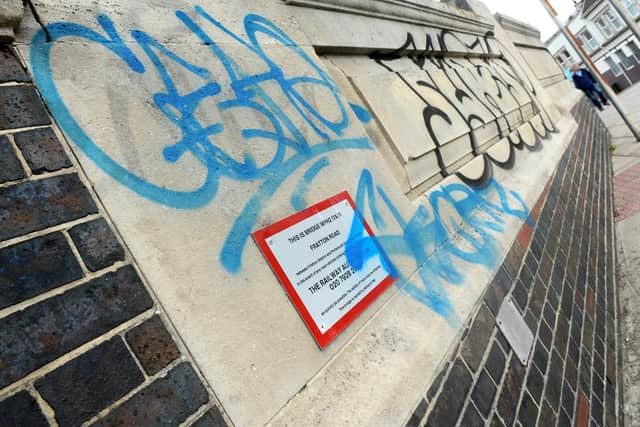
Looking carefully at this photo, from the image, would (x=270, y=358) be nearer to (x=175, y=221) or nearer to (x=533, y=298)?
(x=175, y=221)

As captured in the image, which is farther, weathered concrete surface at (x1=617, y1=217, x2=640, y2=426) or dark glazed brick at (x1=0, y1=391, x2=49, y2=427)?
weathered concrete surface at (x1=617, y1=217, x2=640, y2=426)

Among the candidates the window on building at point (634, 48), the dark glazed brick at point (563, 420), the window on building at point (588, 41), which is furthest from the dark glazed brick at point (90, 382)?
the window on building at point (588, 41)

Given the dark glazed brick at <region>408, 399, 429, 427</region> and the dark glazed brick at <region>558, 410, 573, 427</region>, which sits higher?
the dark glazed brick at <region>408, 399, 429, 427</region>

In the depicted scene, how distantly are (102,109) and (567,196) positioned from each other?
15.1 feet

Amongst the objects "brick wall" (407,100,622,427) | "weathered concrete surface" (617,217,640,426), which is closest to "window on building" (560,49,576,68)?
"weathered concrete surface" (617,217,640,426)

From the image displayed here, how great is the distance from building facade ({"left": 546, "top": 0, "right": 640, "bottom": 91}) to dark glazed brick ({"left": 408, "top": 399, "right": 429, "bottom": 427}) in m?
38.8

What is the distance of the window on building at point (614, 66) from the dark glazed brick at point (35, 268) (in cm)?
4513

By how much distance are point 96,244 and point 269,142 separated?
933mm

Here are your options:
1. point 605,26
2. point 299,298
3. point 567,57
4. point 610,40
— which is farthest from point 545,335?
point 567,57

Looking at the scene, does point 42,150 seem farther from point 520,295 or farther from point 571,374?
point 571,374

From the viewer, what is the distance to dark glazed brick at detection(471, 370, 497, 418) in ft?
5.79

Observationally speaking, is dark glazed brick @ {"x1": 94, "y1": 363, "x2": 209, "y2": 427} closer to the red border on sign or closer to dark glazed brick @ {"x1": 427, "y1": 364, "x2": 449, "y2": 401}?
the red border on sign

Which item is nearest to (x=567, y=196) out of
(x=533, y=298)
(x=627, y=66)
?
(x=533, y=298)

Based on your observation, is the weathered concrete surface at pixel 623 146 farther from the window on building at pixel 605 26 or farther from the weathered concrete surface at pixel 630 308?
the window on building at pixel 605 26
